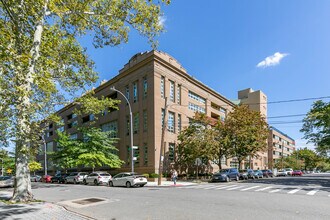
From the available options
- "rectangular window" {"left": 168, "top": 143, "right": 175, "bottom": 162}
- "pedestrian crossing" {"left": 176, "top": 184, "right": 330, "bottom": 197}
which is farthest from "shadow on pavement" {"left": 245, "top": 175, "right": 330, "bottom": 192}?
"rectangular window" {"left": 168, "top": 143, "right": 175, "bottom": 162}

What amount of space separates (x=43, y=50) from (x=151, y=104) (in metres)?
23.6

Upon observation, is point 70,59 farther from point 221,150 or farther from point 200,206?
point 221,150

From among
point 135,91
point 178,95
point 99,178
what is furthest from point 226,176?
point 135,91

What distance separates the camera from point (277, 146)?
10312cm

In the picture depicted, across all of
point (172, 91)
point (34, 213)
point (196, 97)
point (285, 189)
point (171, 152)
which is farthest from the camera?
point (196, 97)

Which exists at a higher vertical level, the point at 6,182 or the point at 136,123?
the point at 136,123

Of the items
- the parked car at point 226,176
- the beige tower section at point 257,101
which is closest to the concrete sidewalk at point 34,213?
the parked car at point 226,176

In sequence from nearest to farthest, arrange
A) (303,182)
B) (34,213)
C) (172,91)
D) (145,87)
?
(34,213) → (303,182) → (145,87) → (172,91)

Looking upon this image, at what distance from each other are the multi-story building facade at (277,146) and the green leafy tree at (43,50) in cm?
7636

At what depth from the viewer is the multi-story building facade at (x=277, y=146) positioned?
88.8m

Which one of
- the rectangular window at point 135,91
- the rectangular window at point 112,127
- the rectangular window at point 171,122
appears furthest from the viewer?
the rectangular window at point 112,127

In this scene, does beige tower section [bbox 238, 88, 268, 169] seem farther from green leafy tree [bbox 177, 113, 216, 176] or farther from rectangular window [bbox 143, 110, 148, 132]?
rectangular window [bbox 143, 110, 148, 132]

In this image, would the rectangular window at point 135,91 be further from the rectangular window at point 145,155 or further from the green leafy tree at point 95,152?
the rectangular window at point 145,155

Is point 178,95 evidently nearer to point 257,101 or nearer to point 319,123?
point 319,123
